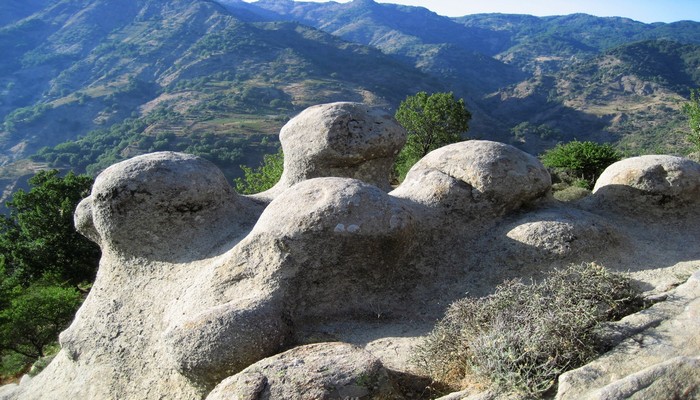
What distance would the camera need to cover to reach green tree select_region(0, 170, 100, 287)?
2022 centimetres

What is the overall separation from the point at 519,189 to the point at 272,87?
130576 mm

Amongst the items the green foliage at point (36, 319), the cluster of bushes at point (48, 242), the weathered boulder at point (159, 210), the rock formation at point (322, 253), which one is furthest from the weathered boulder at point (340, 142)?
the cluster of bushes at point (48, 242)

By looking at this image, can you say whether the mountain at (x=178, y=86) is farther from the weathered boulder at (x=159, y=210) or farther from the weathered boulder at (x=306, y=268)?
the weathered boulder at (x=306, y=268)

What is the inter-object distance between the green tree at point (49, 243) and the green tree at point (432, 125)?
16764 millimetres

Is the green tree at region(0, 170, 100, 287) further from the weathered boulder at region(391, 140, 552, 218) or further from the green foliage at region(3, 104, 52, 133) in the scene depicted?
the green foliage at region(3, 104, 52, 133)

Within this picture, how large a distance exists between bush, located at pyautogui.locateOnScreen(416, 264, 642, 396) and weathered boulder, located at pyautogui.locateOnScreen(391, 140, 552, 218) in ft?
7.55

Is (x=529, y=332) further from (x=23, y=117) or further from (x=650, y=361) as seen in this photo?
(x=23, y=117)

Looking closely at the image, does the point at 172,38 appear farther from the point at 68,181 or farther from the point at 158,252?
the point at 158,252

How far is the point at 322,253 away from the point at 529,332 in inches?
119

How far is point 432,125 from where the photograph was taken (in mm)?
30172

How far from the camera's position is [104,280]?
8.36 metres

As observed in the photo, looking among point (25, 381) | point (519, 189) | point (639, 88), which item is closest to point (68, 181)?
point (25, 381)

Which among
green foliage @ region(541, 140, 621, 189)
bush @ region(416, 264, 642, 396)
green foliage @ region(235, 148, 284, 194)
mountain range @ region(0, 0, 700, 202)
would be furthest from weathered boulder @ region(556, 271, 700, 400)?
mountain range @ region(0, 0, 700, 202)

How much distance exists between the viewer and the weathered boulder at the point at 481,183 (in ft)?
27.2
